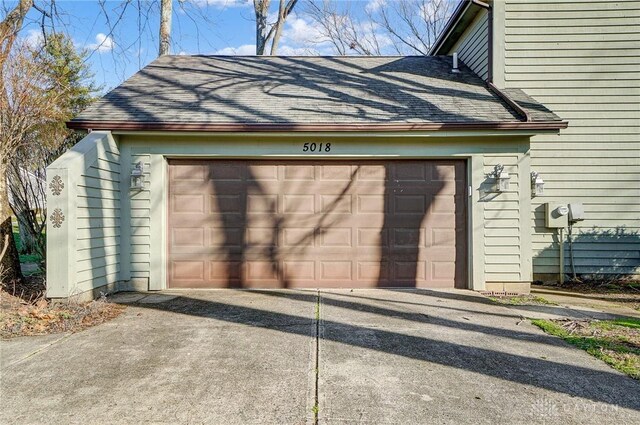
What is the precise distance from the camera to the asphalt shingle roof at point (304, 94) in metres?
6.09

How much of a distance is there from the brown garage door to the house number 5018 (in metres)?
0.71

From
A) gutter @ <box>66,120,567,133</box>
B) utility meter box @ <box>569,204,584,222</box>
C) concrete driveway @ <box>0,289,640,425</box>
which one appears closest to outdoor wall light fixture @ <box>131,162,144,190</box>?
gutter @ <box>66,120,567,133</box>

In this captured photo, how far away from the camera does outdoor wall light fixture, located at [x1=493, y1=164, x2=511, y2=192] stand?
6.04 m

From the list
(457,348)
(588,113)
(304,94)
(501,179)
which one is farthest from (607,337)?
(304,94)

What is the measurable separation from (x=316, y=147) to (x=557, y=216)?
430 centimetres

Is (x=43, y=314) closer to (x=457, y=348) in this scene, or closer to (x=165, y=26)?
(x=457, y=348)

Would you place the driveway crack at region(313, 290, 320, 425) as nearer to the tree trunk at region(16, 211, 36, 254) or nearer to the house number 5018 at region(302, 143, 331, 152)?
the house number 5018 at region(302, 143, 331, 152)

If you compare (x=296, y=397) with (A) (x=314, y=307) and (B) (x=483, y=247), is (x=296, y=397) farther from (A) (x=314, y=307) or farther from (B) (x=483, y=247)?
(B) (x=483, y=247)

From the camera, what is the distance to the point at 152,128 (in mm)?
5828

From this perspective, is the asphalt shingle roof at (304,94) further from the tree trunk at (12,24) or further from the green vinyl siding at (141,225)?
the tree trunk at (12,24)

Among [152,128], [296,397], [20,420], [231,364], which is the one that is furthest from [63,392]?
[152,128]

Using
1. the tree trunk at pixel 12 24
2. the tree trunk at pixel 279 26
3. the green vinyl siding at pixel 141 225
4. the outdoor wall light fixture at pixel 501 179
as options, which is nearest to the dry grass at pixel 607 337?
the outdoor wall light fixture at pixel 501 179

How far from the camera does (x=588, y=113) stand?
22.7 feet

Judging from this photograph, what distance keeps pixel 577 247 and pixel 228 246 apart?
6042 mm
